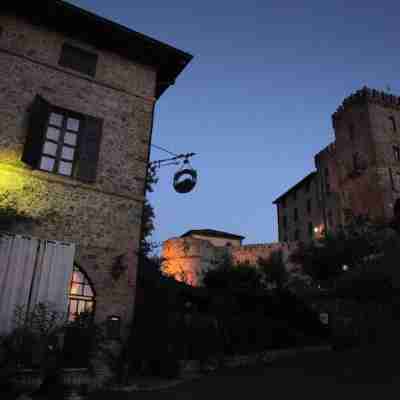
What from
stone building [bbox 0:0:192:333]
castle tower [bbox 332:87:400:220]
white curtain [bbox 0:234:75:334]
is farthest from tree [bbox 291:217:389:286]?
white curtain [bbox 0:234:75:334]

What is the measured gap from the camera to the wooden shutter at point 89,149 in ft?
30.1

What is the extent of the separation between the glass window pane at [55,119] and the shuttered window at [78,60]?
4.47 feet

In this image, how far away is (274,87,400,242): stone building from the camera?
34219 mm

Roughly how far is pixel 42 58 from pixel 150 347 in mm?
7304

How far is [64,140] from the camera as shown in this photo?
30.6 ft

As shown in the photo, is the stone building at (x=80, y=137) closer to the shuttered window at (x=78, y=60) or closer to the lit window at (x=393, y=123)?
the shuttered window at (x=78, y=60)

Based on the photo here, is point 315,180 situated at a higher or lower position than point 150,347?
higher

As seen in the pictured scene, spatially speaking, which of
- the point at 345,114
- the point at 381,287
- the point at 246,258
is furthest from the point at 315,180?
the point at 381,287

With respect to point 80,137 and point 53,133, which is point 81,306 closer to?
point 80,137

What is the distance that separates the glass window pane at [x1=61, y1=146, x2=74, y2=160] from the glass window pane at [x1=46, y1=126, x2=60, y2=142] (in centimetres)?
30

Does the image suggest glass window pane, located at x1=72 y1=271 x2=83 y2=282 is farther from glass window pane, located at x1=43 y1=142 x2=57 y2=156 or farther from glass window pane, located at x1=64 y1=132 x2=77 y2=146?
glass window pane, located at x1=64 y1=132 x2=77 y2=146

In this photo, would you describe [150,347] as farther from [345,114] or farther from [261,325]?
[345,114]

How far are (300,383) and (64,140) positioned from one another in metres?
7.41

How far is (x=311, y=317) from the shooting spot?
1413cm
